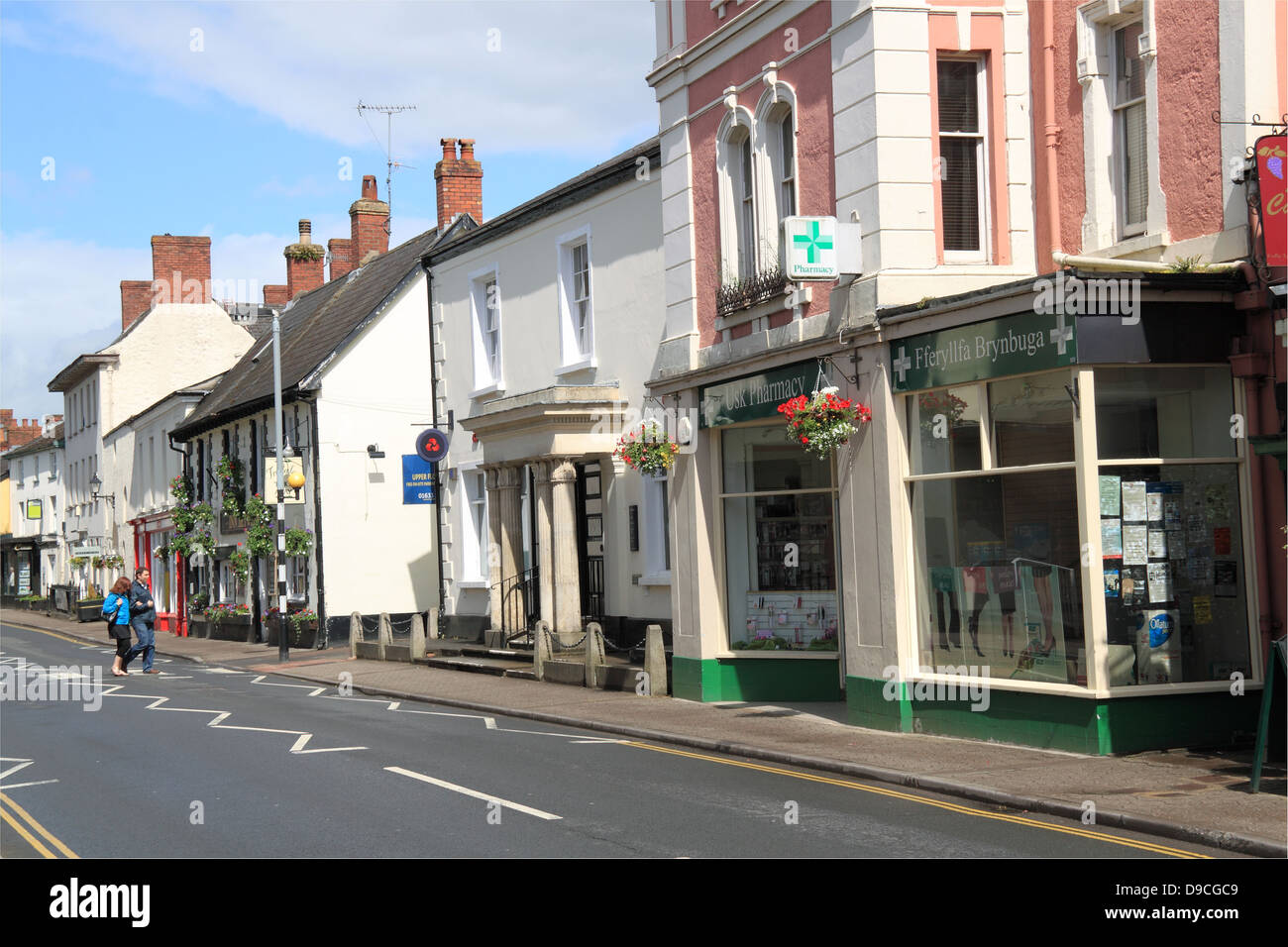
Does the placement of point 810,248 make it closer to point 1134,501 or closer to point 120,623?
point 1134,501

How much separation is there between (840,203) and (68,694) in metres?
14.9

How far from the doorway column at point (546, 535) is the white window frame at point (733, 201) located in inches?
239

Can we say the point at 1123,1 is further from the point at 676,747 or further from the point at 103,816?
the point at 103,816

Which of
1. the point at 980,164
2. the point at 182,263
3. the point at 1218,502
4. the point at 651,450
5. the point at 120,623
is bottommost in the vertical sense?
the point at 120,623

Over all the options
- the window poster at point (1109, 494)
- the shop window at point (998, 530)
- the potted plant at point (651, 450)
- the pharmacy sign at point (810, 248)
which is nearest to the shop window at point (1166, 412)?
the window poster at point (1109, 494)

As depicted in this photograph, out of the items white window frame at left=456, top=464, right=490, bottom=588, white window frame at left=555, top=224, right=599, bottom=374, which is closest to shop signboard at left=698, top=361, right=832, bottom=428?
white window frame at left=555, top=224, right=599, bottom=374

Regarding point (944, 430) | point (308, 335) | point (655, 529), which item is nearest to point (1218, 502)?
point (944, 430)

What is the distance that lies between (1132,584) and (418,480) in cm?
1848

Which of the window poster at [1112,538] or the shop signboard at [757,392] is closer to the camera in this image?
the window poster at [1112,538]

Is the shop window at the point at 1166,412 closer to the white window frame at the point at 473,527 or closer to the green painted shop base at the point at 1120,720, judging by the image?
the green painted shop base at the point at 1120,720

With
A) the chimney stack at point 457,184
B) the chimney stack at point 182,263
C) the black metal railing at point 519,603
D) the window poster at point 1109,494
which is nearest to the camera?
the window poster at point 1109,494

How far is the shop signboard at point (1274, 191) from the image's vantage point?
37.1 ft

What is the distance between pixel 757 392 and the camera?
1653 cm

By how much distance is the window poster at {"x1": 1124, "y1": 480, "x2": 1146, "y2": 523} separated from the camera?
12328 millimetres
